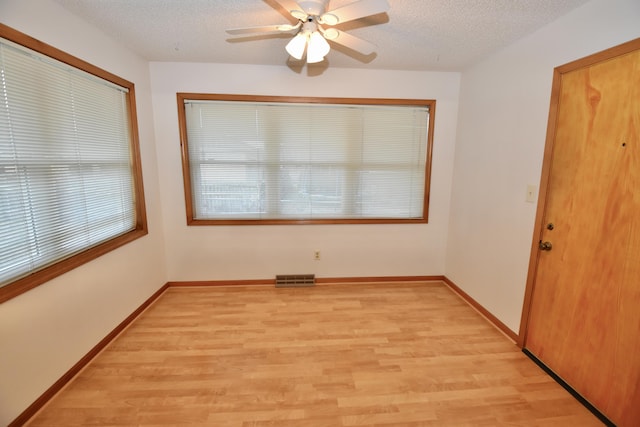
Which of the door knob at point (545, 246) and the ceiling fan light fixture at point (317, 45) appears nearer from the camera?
the ceiling fan light fixture at point (317, 45)

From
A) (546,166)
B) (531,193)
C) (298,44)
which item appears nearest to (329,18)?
(298,44)

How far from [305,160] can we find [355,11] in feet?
5.54

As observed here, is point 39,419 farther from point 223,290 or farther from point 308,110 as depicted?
point 308,110

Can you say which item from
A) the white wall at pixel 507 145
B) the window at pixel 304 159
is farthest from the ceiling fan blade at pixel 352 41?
the white wall at pixel 507 145

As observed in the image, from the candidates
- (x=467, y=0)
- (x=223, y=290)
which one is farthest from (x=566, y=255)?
(x=223, y=290)

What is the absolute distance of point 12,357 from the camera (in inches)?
57.1

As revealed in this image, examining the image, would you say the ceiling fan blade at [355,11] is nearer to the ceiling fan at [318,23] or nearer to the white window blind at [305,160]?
the ceiling fan at [318,23]

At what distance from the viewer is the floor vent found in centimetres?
320

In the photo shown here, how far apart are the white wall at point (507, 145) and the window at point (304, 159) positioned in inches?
17.9

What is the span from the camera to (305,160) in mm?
3025

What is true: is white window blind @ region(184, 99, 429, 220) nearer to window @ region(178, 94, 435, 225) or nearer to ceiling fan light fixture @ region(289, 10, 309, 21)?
window @ region(178, 94, 435, 225)

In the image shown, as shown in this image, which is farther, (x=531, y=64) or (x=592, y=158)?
(x=531, y=64)

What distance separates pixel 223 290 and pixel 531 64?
3.55 meters

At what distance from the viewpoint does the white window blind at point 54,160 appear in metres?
1.49
